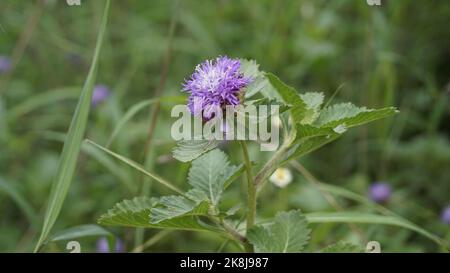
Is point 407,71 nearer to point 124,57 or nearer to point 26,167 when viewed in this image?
point 124,57

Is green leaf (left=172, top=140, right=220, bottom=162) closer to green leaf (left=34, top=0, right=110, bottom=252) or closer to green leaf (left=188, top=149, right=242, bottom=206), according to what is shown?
green leaf (left=188, top=149, right=242, bottom=206)

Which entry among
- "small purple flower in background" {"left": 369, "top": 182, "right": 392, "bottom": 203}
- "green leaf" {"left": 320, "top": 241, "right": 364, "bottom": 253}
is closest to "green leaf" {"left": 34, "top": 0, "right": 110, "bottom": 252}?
"green leaf" {"left": 320, "top": 241, "right": 364, "bottom": 253}

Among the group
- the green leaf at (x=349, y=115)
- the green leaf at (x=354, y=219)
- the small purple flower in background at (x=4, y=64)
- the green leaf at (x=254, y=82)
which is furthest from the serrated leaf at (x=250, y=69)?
the small purple flower in background at (x=4, y=64)

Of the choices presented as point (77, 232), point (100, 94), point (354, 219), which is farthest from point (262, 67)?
point (77, 232)

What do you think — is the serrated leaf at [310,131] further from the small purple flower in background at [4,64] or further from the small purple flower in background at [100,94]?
the small purple flower in background at [4,64]

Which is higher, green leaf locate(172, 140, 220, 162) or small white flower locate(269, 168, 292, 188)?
small white flower locate(269, 168, 292, 188)

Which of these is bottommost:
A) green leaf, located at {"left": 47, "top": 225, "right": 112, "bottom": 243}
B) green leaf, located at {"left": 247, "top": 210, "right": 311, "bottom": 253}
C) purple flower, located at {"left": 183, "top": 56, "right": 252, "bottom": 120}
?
green leaf, located at {"left": 247, "top": 210, "right": 311, "bottom": 253}
